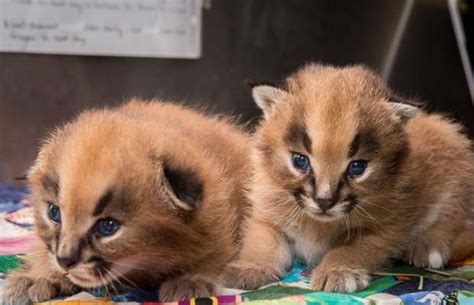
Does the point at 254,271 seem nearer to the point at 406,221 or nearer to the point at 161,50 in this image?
the point at 406,221

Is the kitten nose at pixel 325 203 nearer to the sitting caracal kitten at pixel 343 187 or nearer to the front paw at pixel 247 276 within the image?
the sitting caracal kitten at pixel 343 187

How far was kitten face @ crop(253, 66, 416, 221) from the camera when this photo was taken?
1776mm

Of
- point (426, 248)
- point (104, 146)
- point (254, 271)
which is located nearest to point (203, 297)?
point (254, 271)

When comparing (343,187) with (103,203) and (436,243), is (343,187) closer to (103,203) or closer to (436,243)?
(436,243)

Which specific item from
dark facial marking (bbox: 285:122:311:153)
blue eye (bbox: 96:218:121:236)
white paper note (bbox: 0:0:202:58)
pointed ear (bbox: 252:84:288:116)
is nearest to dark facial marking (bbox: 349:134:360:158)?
dark facial marking (bbox: 285:122:311:153)

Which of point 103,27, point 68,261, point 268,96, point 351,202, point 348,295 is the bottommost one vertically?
point 348,295

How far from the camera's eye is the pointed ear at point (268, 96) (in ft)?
6.54

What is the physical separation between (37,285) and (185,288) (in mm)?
348

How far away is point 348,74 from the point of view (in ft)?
6.48

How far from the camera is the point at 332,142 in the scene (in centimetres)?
177

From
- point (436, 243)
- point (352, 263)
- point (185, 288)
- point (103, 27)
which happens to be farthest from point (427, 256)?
point (103, 27)

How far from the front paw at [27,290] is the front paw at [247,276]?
0.41 m

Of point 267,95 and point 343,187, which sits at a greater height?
point 267,95

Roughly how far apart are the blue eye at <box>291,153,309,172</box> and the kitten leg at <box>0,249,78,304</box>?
2.00 feet
